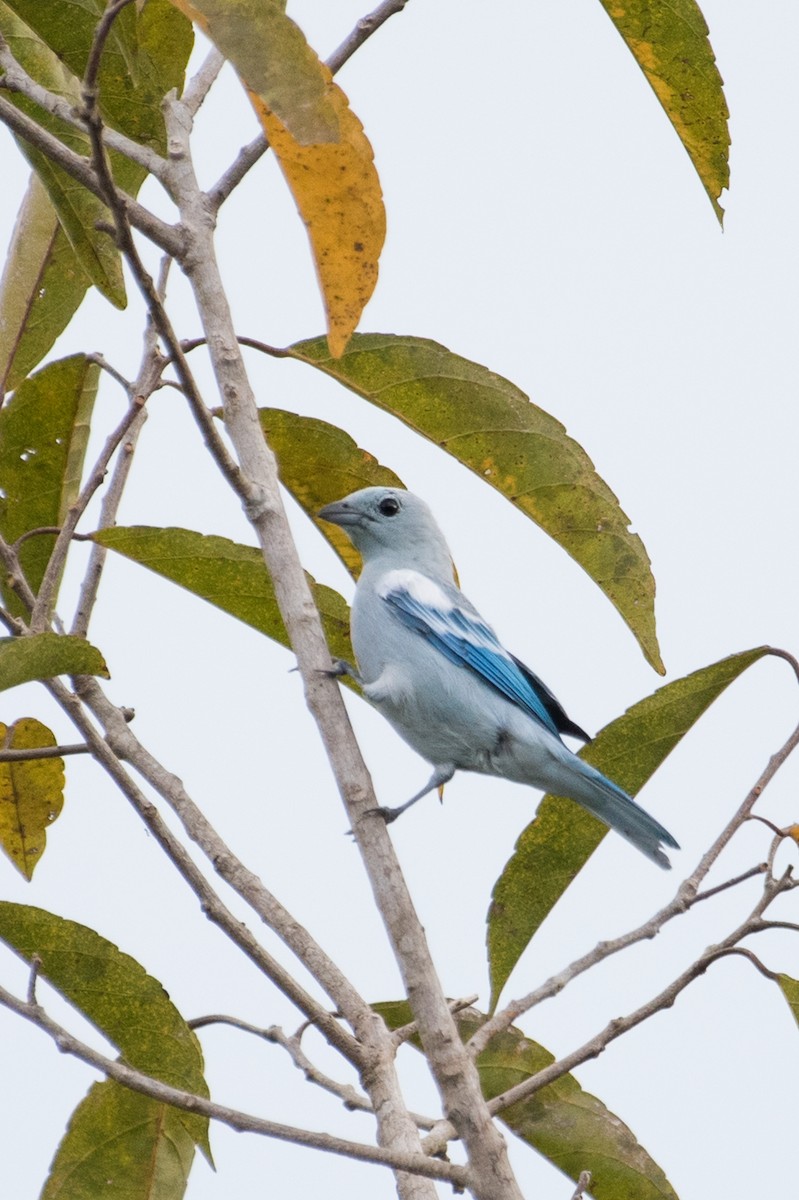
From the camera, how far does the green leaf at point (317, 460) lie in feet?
10.7

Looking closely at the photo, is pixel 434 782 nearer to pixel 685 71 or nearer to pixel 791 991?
pixel 791 991

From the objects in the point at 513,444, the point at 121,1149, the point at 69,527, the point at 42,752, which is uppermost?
the point at 513,444

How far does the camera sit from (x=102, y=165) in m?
2.02

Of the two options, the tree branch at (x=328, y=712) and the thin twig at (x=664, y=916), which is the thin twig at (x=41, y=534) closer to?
the tree branch at (x=328, y=712)

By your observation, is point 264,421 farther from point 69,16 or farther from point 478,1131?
point 478,1131

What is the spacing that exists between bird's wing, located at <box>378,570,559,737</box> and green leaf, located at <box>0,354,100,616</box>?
1116mm

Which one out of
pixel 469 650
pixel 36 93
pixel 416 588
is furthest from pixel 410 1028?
pixel 416 588

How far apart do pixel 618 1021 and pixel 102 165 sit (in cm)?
152

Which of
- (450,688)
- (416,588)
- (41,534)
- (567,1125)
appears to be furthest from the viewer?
(416,588)

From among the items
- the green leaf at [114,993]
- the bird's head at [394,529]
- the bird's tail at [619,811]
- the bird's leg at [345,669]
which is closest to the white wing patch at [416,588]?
the bird's head at [394,529]

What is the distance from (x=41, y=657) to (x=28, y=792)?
105 centimetres

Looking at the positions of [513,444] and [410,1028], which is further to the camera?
[513,444]

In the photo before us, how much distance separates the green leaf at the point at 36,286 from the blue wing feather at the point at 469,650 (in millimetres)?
1215

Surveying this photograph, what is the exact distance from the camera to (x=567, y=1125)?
2.99m
